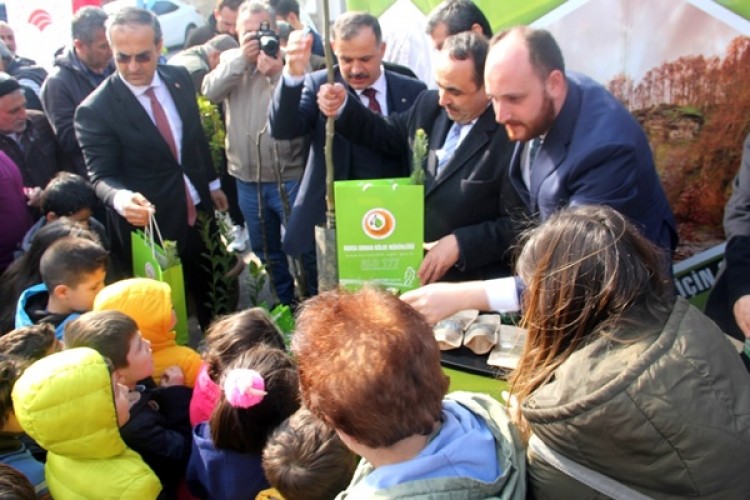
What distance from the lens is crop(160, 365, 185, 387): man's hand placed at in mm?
2654

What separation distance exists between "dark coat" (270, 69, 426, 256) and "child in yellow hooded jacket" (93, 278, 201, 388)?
2.73 feet

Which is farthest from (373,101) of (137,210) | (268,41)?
(137,210)

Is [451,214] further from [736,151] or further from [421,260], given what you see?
[736,151]

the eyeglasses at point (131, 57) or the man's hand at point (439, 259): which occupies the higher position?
the eyeglasses at point (131, 57)

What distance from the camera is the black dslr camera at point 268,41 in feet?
13.4

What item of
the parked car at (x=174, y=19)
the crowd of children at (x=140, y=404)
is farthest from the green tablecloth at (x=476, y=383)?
the parked car at (x=174, y=19)

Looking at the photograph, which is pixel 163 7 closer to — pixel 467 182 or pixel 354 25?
pixel 354 25

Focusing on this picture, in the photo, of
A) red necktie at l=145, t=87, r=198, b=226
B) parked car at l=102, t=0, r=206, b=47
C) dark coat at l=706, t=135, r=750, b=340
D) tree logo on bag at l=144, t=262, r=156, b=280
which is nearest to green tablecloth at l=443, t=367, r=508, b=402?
dark coat at l=706, t=135, r=750, b=340

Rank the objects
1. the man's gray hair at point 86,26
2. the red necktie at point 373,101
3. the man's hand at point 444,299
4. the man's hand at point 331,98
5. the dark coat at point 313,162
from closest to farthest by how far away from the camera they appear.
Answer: the man's hand at point 444,299 → the man's hand at point 331,98 → the dark coat at point 313,162 → the red necktie at point 373,101 → the man's gray hair at point 86,26

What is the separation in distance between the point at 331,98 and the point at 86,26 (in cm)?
239

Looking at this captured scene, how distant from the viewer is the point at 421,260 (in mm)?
2385

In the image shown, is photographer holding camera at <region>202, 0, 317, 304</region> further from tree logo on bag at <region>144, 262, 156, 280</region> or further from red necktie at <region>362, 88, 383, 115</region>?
tree logo on bag at <region>144, 262, 156, 280</region>

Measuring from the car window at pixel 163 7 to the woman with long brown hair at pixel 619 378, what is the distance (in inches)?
541

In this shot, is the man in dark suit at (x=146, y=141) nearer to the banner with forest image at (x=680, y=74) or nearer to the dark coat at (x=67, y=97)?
the dark coat at (x=67, y=97)
